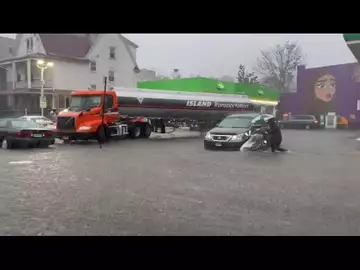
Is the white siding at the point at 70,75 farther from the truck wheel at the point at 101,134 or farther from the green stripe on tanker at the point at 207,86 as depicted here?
the truck wheel at the point at 101,134

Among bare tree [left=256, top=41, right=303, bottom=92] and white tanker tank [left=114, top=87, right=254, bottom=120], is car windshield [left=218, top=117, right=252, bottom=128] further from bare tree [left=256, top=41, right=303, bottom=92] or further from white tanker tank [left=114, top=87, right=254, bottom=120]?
bare tree [left=256, top=41, right=303, bottom=92]

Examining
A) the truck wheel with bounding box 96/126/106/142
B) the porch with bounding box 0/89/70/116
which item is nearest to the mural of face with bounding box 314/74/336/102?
the porch with bounding box 0/89/70/116

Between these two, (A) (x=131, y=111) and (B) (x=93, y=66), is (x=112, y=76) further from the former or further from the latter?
(A) (x=131, y=111)

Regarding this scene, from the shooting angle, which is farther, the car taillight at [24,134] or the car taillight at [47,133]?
the car taillight at [47,133]

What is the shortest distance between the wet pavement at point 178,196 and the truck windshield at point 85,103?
25.0ft

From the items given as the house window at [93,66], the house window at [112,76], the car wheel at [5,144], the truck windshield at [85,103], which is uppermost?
the house window at [93,66]

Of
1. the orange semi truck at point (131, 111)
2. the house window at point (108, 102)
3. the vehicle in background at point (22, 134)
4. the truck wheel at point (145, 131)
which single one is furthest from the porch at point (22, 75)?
the vehicle in background at point (22, 134)

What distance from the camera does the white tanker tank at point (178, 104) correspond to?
924 inches

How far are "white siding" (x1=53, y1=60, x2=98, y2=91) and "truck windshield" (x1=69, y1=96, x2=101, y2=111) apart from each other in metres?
11.2

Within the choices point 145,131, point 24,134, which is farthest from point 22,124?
point 145,131

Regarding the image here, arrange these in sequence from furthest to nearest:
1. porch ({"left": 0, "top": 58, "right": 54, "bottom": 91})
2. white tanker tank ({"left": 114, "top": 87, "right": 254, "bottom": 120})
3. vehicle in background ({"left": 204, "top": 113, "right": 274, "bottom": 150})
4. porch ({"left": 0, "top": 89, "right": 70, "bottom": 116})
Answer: porch ({"left": 0, "top": 58, "right": 54, "bottom": 91})
porch ({"left": 0, "top": 89, "right": 70, "bottom": 116})
white tanker tank ({"left": 114, "top": 87, "right": 254, "bottom": 120})
vehicle in background ({"left": 204, "top": 113, "right": 274, "bottom": 150})

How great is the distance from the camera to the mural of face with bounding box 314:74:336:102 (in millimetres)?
38625

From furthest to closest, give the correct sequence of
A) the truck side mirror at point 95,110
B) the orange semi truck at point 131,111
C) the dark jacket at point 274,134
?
the truck side mirror at point 95,110, the orange semi truck at point 131,111, the dark jacket at point 274,134
